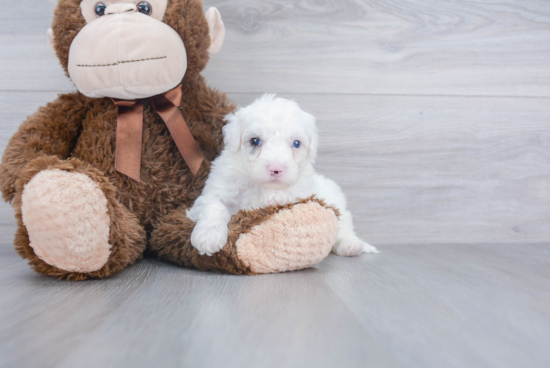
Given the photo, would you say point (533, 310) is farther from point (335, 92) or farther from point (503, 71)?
point (503, 71)

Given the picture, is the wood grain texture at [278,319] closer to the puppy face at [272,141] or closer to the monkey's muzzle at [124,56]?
the puppy face at [272,141]

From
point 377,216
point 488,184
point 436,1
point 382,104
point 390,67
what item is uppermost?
point 436,1

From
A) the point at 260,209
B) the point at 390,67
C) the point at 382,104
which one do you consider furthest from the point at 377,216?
the point at 260,209

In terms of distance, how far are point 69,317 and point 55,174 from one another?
0.29 meters

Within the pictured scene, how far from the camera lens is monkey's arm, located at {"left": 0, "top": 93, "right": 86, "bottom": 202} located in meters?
0.90

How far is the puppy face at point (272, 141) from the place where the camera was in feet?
2.82

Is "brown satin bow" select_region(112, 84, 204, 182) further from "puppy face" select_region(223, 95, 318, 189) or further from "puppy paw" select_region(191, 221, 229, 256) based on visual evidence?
"puppy paw" select_region(191, 221, 229, 256)

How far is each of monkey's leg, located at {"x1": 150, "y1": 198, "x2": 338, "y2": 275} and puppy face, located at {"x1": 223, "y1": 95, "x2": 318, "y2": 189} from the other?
0.23ft

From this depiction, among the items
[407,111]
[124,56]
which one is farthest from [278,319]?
[407,111]

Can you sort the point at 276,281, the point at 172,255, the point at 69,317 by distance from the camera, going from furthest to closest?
the point at 172,255, the point at 276,281, the point at 69,317

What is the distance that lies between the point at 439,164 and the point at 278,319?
3.29 feet

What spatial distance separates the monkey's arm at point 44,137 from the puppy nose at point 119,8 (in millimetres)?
235

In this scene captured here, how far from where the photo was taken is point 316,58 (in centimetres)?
134

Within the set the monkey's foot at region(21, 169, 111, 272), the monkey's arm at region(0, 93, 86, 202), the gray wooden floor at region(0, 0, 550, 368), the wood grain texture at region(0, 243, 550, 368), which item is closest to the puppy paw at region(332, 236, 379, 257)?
the gray wooden floor at region(0, 0, 550, 368)
